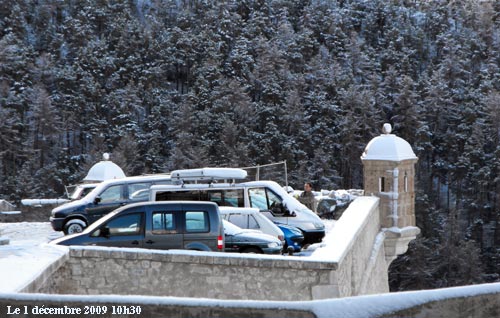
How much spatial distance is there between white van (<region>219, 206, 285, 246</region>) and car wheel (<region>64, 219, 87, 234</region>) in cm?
340

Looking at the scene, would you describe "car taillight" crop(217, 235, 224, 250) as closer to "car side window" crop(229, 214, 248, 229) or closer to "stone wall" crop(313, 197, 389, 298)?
"stone wall" crop(313, 197, 389, 298)

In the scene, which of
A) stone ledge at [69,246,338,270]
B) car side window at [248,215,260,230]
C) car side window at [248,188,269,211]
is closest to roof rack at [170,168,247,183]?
car side window at [248,188,269,211]

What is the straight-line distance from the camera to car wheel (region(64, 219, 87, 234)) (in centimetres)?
1561

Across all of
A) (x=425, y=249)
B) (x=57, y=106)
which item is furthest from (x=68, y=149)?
(x=425, y=249)

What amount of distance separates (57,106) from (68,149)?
4.04 meters

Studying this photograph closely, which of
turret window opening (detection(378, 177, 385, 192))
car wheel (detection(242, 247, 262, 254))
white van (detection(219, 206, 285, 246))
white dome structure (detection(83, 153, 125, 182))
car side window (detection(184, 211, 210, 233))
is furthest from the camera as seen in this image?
white dome structure (detection(83, 153, 125, 182))

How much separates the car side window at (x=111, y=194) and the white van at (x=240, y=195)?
1.28 meters

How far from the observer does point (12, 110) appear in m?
59.6

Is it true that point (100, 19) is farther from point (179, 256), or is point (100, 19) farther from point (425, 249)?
point (179, 256)

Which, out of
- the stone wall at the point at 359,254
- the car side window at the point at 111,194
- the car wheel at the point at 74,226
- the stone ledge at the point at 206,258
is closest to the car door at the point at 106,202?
the car side window at the point at 111,194

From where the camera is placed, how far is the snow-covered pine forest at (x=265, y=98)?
5766 cm

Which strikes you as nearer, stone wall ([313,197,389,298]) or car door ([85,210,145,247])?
stone wall ([313,197,389,298])

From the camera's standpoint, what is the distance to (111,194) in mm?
15906

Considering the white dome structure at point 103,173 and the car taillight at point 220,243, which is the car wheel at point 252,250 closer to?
the car taillight at point 220,243
